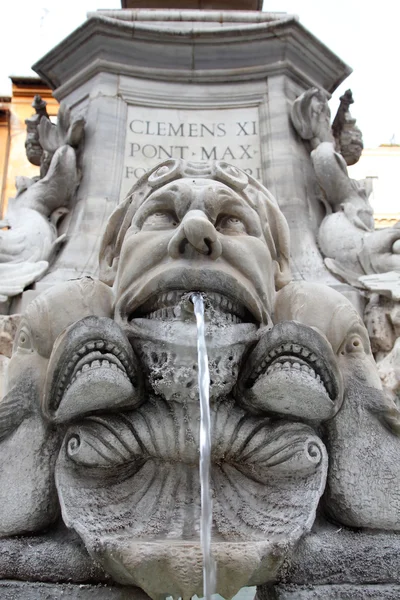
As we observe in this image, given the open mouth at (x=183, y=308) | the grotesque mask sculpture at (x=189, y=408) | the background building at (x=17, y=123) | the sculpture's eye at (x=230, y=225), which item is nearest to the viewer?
the grotesque mask sculpture at (x=189, y=408)

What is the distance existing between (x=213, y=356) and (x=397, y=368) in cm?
178

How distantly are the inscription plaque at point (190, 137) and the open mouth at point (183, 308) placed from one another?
241 cm

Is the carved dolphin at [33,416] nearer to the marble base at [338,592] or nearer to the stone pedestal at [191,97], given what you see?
the marble base at [338,592]

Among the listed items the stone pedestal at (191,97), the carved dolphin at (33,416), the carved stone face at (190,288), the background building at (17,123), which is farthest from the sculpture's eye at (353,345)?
the background building at (17,123)

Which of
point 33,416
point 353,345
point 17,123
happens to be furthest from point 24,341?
point 17,123

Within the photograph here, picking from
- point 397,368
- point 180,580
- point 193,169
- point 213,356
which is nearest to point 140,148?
point 193,169

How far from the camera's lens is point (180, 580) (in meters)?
1.41

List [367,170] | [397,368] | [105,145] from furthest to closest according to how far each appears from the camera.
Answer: [367,170], [105,145], [397,368]

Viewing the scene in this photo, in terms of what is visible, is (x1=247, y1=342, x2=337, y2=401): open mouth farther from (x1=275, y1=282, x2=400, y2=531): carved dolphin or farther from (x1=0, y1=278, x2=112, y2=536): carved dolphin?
(x1=0, y1=278, x2=112, y2=536): carved dolphin

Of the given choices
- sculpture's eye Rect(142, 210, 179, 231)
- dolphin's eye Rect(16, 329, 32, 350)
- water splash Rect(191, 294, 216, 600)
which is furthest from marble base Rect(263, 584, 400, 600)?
sculpture's eye Rect(142, 210, 179, 231)

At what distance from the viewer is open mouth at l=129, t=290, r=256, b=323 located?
6.01ft

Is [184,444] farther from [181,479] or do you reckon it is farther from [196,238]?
[196,238]

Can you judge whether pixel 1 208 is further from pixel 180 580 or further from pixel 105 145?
pixel 180 580

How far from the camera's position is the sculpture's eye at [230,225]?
6.93 ft
